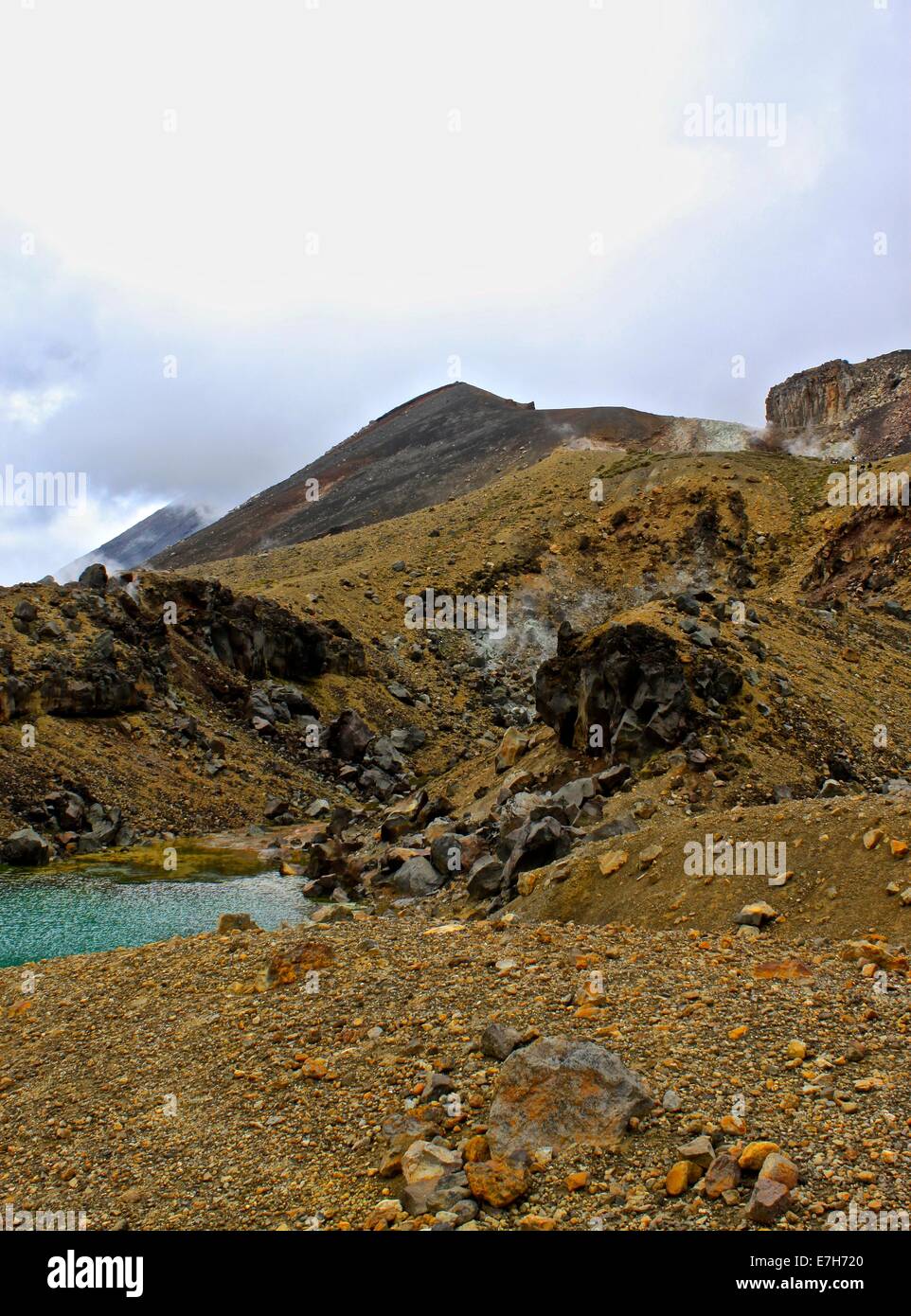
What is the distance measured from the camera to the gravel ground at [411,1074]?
20.5ft

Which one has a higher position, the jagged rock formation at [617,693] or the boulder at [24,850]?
the jagged rock formation at [617,693]

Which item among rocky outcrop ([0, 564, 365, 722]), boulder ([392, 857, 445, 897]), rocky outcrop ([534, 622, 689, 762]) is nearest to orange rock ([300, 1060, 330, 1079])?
boulder ([392, 857, 445, 897])

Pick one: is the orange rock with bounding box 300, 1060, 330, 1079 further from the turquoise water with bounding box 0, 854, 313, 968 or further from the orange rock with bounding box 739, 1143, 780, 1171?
the turquoise water with bounding box 0, 854, 313, 968

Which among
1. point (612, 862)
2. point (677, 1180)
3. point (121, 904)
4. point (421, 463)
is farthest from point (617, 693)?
point (421, 463)

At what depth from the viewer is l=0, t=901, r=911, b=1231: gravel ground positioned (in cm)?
624

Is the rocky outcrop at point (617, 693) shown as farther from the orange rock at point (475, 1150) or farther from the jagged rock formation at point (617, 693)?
the orange rock at point (475, 1150)

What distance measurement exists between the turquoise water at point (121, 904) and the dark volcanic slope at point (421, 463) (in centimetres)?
6857

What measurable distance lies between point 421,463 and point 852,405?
54.1 meters

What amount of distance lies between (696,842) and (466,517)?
61.1 metres

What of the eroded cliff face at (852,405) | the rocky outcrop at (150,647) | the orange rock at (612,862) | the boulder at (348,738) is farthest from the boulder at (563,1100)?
the eroded cliff face at (852,405)

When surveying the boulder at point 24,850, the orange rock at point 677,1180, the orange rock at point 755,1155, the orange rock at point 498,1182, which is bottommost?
the boulder at point 24,850

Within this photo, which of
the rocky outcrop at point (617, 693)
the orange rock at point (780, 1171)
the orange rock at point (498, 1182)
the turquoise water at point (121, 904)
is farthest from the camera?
the rocky outcrop at point (617, 693)

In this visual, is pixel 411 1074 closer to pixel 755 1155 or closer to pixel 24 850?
pixel 755 1155

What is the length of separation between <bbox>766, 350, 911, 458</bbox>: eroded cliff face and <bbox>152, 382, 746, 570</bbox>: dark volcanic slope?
616 cm
